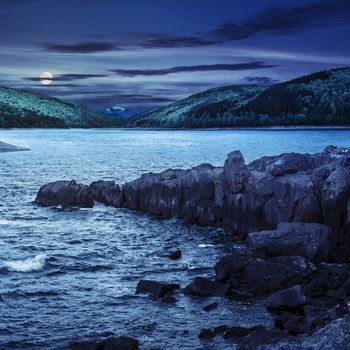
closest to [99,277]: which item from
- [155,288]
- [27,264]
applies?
[155,288]

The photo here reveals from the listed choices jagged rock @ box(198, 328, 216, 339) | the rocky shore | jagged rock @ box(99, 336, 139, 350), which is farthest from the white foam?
jagged rock @ box(198, 328, 216, 339)

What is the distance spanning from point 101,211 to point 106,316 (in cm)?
2991

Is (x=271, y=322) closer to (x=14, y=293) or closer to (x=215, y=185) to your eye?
(x=14, y=293)

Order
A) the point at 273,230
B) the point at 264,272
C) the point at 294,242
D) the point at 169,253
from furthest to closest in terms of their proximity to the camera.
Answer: the point at 169,253 < the point at 273,230 < the point at 294,242 < the point at 264,272

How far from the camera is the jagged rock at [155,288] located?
30.0 m

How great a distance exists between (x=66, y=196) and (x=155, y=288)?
31.9 metres

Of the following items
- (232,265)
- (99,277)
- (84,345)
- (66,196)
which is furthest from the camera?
(66,196)

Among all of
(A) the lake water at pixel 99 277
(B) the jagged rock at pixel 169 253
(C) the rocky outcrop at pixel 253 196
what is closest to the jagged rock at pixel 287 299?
(A) the lake water at pixel 99 277

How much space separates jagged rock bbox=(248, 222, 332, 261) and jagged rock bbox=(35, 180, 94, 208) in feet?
92.4

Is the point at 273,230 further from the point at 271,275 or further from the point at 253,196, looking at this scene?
the point at 253,196

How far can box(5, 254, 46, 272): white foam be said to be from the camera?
3516 centimetres

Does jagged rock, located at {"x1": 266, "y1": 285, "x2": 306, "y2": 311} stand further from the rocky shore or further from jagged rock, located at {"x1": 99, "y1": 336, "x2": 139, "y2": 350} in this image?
jagged rock, located at {"x1": 99, "y1": 336, "x2": 139, "y2": 350}

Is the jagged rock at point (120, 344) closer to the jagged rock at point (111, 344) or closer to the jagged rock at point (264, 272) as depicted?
the jagged rock at point (111, 344)

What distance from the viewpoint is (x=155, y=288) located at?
30375mm
